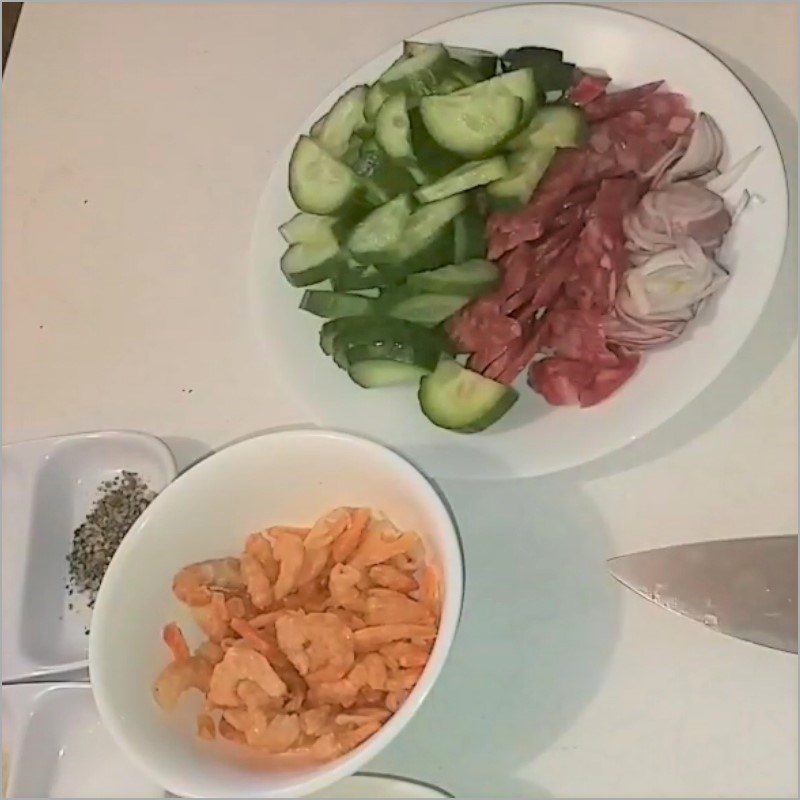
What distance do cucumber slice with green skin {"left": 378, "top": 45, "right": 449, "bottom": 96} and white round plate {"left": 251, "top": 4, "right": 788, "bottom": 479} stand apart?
0.08 m

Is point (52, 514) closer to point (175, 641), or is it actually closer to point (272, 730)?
point (175, 641)

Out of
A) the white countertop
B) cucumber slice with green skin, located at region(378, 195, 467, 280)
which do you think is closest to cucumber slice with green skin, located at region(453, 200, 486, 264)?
cucumber slice with green skin, located at region(378, 195, 467, 280)

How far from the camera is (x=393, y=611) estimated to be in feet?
2.90

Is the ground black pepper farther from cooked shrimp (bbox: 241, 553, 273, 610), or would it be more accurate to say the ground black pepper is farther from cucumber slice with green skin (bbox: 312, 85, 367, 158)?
cucumber slice with green skin (bbox: 312, 85, 367, 158)

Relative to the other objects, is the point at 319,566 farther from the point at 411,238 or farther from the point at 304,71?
the point at 304,71

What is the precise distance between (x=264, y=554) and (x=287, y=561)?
0.03 m

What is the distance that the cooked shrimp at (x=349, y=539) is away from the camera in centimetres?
94

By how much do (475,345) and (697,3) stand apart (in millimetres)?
525

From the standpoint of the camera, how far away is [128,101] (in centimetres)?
140

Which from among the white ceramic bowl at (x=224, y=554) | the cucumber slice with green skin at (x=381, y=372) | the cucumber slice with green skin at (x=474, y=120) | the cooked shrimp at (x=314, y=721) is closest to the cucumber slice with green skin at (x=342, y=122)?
the cucumber slice with green skin at (x=474, y=120)

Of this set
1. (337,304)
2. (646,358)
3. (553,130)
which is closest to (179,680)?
(337,304)

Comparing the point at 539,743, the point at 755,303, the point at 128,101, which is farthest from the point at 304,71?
the point at 539,743

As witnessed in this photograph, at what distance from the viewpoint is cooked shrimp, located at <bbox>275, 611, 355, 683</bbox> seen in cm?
87

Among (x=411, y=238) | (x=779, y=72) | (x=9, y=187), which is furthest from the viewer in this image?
(x=9, y=187)
